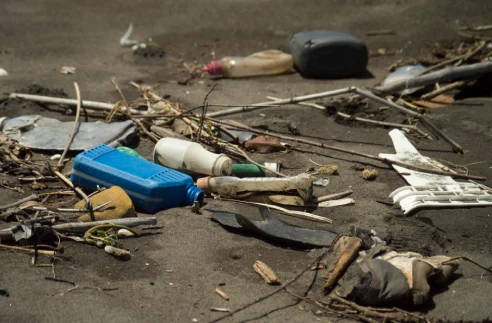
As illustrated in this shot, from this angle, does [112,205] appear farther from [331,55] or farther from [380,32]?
[380,32]

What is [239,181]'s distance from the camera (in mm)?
4449

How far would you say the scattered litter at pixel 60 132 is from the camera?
5281 millimetres

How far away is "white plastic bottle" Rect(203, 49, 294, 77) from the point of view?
7.38 metres

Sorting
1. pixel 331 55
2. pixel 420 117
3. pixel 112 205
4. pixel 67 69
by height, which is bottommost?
pixel 67 69

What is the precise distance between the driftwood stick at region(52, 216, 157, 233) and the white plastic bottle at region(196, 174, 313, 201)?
0.58 meters

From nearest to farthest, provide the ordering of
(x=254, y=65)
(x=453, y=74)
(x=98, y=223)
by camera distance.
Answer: (x=98, y=223), (x=453, y=74), (x=254, y=65)

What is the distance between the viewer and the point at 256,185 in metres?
4.45

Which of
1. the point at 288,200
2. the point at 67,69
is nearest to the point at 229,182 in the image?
the point at 288,200

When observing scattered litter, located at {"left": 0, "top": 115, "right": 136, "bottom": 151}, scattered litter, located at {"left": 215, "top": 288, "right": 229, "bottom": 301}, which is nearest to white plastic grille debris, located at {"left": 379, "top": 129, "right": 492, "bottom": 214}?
scattered litter, located at {"left": 215, "top": 288, "right": 229, "bottom": 301}

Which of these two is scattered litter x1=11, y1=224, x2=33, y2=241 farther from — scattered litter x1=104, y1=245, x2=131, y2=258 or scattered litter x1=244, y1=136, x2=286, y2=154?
scattered litter x1=244, y1=136, x2=286, y2=154

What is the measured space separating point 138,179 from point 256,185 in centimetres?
79

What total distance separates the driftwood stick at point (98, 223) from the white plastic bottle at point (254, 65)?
11.8 ft

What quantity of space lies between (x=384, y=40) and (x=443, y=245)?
16.9 ft

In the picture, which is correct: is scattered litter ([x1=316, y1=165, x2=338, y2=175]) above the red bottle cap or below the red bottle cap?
below
